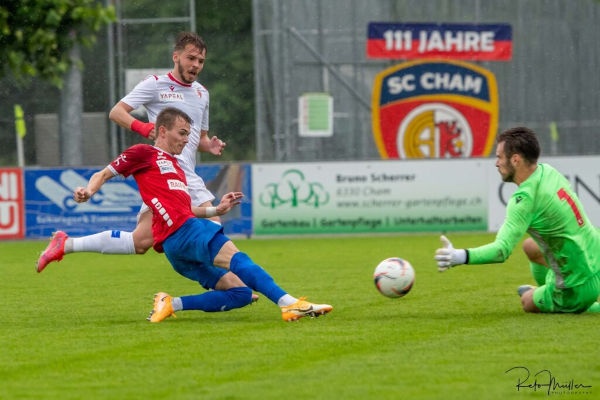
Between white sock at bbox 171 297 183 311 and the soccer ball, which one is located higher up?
the soccer ball

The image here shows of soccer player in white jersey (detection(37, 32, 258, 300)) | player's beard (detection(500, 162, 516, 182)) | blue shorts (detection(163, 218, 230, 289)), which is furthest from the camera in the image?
soccer player in white jersey (detection(37, 32, 258, 300))

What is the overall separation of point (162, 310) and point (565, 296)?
2558mm

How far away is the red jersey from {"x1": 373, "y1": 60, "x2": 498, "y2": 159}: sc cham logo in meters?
12.0

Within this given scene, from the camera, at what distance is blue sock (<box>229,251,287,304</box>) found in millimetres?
7102

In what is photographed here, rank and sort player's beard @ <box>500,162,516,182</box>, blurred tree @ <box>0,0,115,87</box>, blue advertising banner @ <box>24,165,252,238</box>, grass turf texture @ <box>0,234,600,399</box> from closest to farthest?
grass turf texture @ <box>0,234,600,399</box> < player's beard @ <box>500,162,516,182</box> < blue advertising banner @ <box>24,165,252,238</box> < blurred tree @ <box>0,0,115,87</box>

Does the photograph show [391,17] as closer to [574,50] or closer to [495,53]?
[495,53]

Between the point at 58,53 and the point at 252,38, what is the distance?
343 cm

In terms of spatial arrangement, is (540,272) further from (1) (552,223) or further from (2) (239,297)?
(2) (239,297)

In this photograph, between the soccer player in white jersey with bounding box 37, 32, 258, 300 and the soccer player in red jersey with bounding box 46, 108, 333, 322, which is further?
the soccer player in white jersey with bounding box 37, 32, 258, 300

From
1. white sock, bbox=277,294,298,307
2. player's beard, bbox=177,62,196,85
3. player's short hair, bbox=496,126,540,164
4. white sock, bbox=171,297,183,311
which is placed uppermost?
player's beard, bbox=177,62,196,85

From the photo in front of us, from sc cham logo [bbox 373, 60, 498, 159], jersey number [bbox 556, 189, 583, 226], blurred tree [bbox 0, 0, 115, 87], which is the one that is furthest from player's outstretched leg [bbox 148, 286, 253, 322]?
sc cham logo [bbox 373, 60, 498, 159]

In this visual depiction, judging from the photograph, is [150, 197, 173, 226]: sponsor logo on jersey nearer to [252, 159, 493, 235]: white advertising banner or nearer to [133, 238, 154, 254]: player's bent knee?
[133, 238, 154, 254]: player's bent knee

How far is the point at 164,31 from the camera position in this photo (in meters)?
18.8

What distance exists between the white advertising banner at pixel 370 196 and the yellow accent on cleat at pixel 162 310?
8813 mm
